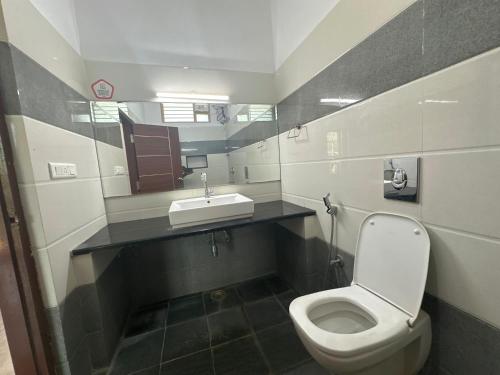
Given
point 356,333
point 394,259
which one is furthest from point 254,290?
point 394,259

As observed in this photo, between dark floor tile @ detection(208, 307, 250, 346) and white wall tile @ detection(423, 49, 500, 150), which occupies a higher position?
white wall tile @ detection(423, 49, 500, 150)

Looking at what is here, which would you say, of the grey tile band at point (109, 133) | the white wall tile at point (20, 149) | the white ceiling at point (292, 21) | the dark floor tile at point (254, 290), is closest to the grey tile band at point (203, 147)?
the grey tile band at point (109, 133)

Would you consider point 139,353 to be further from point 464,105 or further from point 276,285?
point 464,105

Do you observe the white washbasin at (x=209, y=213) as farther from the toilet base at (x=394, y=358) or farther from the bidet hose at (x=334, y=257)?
the toilet base at (x=394, y=358)

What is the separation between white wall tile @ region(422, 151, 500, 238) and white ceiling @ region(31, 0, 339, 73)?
109 cm

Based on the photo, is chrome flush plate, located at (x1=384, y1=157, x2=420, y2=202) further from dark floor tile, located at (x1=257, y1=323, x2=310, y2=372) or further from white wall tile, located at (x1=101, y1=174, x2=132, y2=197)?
white wall tile, located at (x1=101, y1=174, x2=132, y2=197)

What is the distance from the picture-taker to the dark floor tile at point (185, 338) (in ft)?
4.38

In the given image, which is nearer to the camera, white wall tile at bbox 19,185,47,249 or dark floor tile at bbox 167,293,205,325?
white wall tile at bbox 19,185,47,249

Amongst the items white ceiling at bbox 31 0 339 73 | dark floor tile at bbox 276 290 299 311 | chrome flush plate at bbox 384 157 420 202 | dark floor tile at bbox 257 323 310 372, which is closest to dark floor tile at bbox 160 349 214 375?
dark floor tile at bbox 257 323 310 372

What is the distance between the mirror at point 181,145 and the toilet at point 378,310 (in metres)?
1.16

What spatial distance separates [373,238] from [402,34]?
909 millimetres

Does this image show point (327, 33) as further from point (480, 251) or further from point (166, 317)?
point (166, 317)

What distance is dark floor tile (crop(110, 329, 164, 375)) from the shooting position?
1251mm

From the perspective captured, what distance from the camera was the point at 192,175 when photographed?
1.84 m
